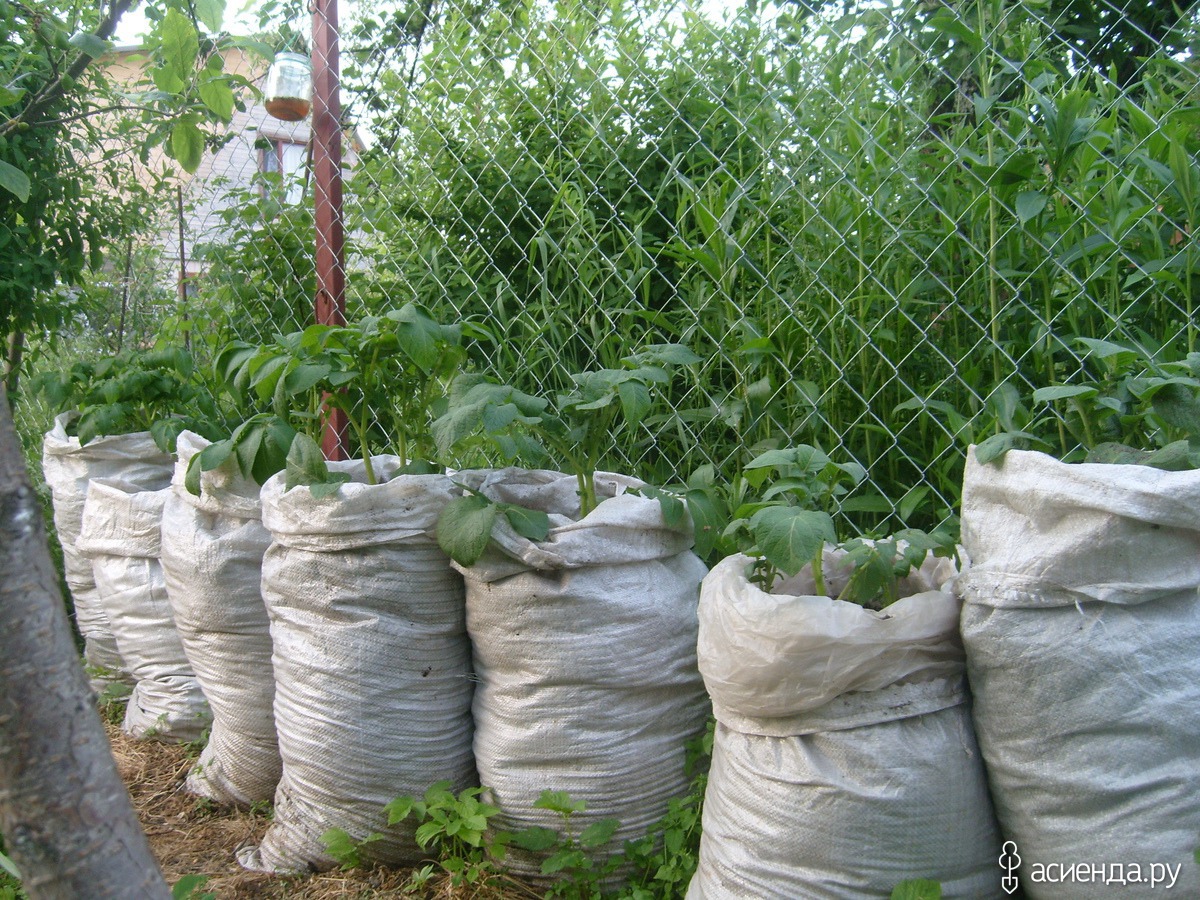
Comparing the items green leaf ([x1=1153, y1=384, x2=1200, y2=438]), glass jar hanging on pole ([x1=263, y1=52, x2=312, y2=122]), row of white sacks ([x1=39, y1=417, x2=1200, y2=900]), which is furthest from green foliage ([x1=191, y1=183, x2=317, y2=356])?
green leaf ([x1=1153, y1=384, x2=1200, y2=438])

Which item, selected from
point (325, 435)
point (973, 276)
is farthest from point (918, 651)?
point (325, 435)

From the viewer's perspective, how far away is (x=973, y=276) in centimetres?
146

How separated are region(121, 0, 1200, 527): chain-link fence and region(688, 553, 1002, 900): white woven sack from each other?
319 mm

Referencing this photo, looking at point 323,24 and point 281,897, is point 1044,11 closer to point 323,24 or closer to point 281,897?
point 323,24

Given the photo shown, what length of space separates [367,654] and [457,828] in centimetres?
31

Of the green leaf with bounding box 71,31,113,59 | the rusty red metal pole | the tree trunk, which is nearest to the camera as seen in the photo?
the tree trunk

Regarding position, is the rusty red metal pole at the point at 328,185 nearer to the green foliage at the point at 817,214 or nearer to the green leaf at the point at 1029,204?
the green foliage at the point at 817,214

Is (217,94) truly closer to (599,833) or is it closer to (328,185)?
(599,833)

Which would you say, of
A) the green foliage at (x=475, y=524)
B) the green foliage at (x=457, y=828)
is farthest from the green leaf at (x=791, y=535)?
the green foliage at (x=457, y=828)

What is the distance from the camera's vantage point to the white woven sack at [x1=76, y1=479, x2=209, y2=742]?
7.47 feet

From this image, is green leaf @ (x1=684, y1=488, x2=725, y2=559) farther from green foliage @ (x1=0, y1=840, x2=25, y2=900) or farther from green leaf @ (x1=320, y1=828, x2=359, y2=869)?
green foliage @ (x1=0, y1=840, x2=25, y2=900)

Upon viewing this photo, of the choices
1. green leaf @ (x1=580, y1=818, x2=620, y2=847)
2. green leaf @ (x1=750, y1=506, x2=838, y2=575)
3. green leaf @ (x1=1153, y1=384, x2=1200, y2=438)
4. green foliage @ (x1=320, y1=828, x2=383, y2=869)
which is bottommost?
Answer: green foliage @ (x1=320, y1=828, x2=383, y2=869)

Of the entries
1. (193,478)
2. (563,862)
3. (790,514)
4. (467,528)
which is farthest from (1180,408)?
(193,478)

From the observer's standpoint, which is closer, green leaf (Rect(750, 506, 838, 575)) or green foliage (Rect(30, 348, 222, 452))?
green leaf (Rect(750, 506, 838, 575))
